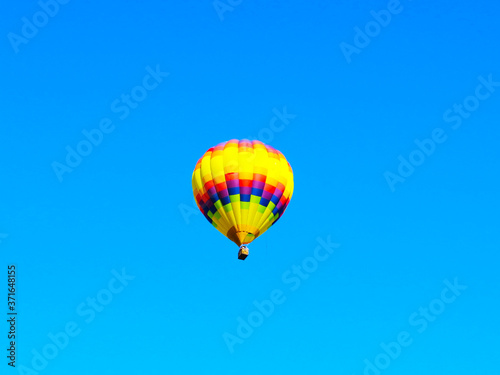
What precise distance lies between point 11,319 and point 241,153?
51.4ft

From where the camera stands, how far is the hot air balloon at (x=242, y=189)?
6638 centimetres

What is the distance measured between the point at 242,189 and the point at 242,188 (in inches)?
2.0

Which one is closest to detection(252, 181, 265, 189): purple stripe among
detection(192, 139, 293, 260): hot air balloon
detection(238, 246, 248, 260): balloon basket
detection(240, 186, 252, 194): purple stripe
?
detection(192, 139, 293, 260): hot air balloon

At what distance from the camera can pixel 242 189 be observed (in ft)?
218

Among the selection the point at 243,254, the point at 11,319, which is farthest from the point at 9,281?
the point at 243,254

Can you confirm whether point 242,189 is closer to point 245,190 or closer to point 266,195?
point 245,190

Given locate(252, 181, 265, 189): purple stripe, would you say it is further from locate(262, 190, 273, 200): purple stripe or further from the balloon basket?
the balloon basket

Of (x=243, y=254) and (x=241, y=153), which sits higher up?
(x=241, y=153)

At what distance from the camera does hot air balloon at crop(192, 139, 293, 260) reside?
66.4 meters

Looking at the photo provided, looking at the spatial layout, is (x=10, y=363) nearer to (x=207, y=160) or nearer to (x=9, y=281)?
(x=9, y=281)

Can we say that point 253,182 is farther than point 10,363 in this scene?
Yes

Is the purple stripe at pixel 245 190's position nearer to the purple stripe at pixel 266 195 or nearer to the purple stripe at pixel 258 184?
the purple stripe at pixel 258 184

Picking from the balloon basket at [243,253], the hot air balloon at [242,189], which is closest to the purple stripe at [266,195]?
the hot air balloon at [242,189]

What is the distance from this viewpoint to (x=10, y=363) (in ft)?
183
